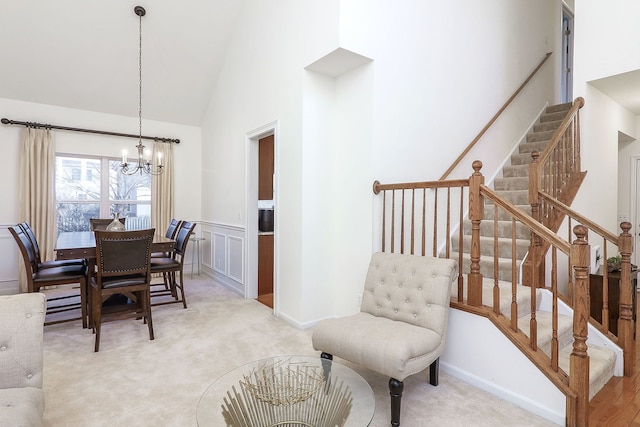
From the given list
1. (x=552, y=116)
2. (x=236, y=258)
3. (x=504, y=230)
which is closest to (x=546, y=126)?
(x=552, y=116)

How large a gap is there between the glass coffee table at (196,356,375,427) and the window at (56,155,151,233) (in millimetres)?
4716

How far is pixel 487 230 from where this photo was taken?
12.4ft

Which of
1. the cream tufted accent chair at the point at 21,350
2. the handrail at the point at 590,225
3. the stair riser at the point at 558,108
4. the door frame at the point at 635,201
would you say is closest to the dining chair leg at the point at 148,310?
the cream tufted accent chair at the point at 21,350

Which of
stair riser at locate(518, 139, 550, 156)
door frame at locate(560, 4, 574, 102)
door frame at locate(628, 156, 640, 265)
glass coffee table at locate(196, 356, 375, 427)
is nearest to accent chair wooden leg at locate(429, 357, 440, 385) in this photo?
glass coffee table at locate(196, 356, 375, 427)

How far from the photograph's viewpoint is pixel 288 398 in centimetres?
146

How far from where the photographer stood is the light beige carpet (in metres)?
2.03

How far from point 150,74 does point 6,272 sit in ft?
11.2

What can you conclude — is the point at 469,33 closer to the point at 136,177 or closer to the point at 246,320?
the point at 246,320

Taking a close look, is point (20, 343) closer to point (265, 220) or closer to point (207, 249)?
point (265, 220)


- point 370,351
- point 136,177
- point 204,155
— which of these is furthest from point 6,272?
point 370,351

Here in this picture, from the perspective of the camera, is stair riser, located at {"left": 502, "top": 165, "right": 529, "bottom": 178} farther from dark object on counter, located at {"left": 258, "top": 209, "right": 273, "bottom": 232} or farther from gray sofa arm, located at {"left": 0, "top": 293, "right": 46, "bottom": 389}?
gray sofa arm, located at {"left": 0, "top": 293, "right": 46, "bottom": 389}

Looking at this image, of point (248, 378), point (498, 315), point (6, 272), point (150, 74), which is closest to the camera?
point (248, 378)

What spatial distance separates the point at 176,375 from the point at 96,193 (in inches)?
163

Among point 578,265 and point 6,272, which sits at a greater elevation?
point 578,265
